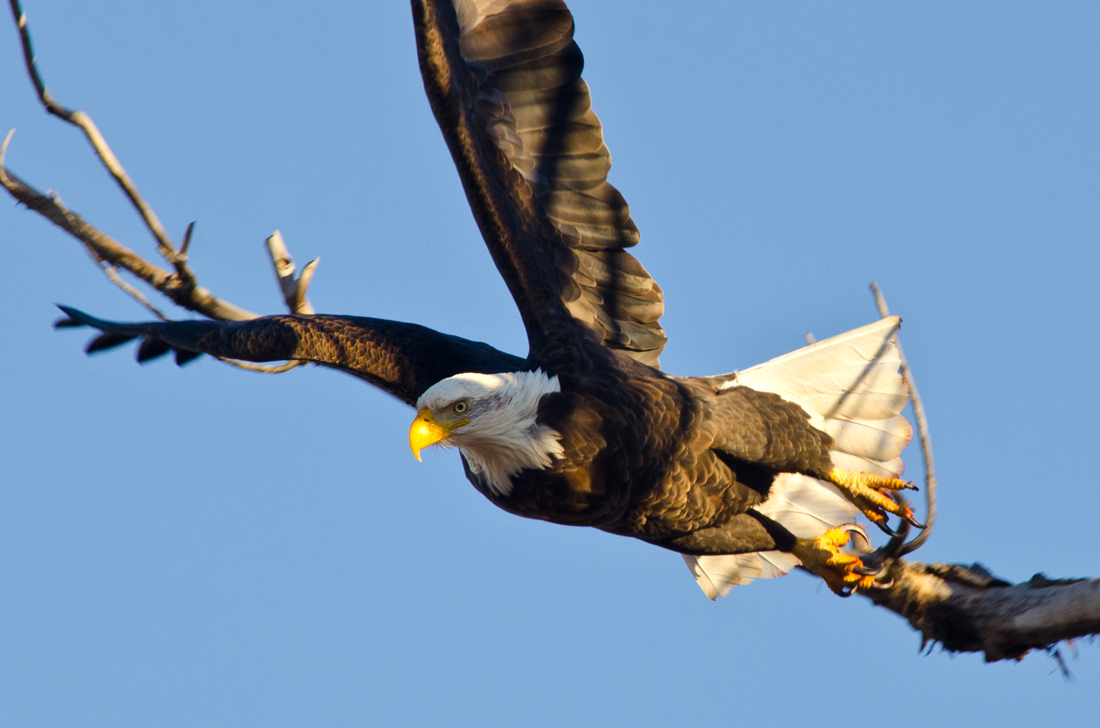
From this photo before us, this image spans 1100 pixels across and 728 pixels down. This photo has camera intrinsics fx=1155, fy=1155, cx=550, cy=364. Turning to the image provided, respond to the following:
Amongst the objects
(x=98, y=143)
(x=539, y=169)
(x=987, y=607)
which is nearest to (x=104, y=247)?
(x=98, y=143)

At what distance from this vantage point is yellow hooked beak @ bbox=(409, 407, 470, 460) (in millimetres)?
3688

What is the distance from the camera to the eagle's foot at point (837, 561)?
4.19 metres

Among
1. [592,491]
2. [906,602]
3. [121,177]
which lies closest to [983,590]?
[906,602]

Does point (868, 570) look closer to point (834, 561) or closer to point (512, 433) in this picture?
point (834, 561)

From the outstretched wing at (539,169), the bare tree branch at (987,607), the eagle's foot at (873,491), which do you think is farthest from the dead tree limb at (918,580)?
the outstretched wing at (539,169)

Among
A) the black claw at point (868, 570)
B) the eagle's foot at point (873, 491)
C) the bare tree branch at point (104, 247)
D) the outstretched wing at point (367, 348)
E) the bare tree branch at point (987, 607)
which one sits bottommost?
the bare tree branch at point (987, 607)

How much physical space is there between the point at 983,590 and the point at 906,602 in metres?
0.27

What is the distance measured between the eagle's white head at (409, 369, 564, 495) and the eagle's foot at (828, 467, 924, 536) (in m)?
1.31

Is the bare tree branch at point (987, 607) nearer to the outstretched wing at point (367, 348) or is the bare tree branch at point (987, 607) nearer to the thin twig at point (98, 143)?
the outstretched wing at point (367, 348)

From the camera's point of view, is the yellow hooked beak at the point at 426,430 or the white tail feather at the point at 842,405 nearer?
the yellow hooked beak at the point at 426,430

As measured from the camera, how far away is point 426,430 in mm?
3744

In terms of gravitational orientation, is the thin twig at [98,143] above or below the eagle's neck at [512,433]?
above

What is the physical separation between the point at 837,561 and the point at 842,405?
2.15 feet

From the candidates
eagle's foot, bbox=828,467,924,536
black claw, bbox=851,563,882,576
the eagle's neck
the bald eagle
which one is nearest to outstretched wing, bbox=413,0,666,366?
the bald eagle
